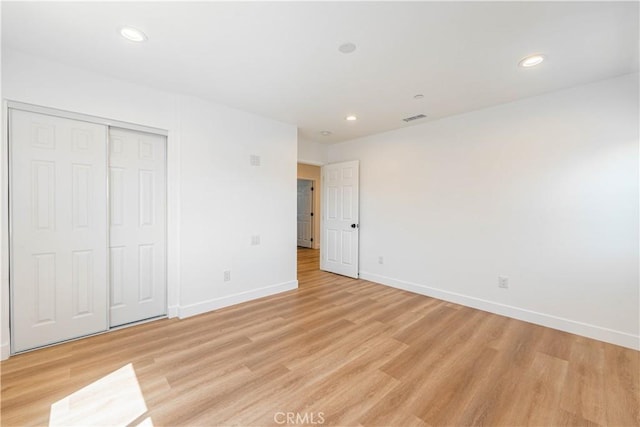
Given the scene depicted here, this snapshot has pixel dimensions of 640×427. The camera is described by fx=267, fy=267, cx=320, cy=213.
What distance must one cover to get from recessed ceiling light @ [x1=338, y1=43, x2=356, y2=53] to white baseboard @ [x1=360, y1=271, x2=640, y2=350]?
3309 millimetres

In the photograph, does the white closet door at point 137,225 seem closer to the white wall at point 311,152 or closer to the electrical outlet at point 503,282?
the white wall at point 311,152

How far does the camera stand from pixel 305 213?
837cm

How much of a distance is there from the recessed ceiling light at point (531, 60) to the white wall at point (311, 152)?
3317mm

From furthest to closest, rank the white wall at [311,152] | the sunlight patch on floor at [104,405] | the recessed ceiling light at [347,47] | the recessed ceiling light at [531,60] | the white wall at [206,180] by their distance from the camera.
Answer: the white wall at [311,152] < the white wall at [206,180] < the recessed ceiling light at [531,60] < the recessed ceiling light at [347,47] < the sunlight patch on floor at [104,405]

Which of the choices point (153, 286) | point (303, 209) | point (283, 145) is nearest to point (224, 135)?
point (283, 145)

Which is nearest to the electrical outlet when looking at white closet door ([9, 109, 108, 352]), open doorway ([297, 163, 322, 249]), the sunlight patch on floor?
the sunlight patch on floor

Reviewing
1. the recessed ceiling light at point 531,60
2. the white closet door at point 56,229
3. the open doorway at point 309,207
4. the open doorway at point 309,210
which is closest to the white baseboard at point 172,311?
the white closet door at point 56,229

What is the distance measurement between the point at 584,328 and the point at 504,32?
299 cm

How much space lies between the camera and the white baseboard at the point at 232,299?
314 cm

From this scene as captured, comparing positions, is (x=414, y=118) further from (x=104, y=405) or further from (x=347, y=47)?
(x=104, y=405)

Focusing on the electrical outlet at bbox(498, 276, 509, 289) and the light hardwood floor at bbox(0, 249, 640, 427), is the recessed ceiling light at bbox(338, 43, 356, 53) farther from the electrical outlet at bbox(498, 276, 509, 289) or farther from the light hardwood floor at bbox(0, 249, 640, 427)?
the electrical outlet at bbox(498, 276, 509, 289)

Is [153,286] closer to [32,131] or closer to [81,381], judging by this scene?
[81,381]

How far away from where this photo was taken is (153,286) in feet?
10.0

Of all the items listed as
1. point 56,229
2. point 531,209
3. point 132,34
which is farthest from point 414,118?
point 56,229
